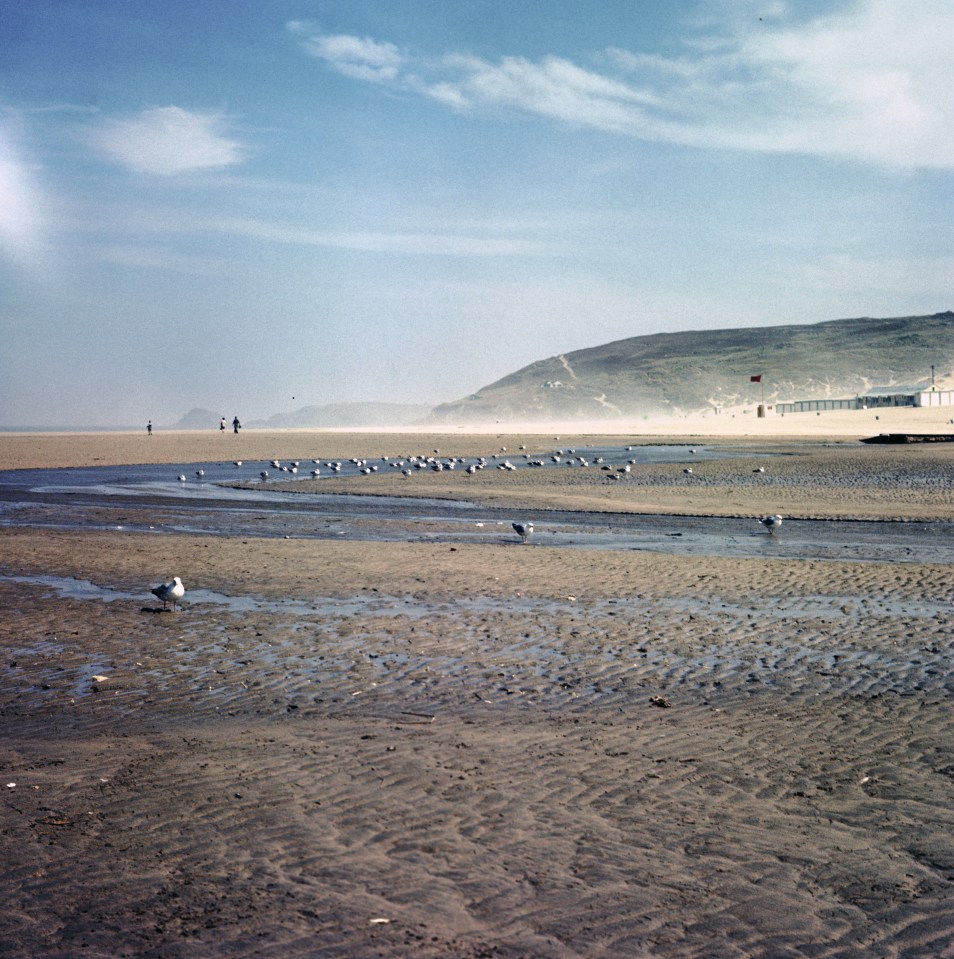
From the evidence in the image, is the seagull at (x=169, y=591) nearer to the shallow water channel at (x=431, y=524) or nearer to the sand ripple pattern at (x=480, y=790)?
the sand ripple pattern at (x=480, y=790)

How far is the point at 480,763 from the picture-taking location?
7277mm

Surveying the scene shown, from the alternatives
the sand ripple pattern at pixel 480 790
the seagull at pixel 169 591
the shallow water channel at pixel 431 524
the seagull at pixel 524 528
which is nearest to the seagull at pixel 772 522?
the shallow water channel at pixel 431 524

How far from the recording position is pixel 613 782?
6.91m

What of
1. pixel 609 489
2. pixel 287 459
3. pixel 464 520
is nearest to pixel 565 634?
pixel 464 520

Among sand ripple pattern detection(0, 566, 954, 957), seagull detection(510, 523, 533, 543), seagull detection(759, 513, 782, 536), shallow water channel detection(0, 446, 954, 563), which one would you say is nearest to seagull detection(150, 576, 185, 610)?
sand ripple pattern detection(0, 566, 954, 957)

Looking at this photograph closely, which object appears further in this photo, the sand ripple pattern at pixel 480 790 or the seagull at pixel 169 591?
the seagull at pixel 169 591

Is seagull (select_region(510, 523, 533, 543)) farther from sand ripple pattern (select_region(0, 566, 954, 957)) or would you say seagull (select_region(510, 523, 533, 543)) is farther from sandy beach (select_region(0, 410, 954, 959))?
sand ripple pattern (select_region(0, 566, 954, 957))

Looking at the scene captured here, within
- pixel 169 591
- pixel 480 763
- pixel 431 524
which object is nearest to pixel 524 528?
pixel 431 524

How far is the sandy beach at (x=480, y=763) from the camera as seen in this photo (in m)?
5.02

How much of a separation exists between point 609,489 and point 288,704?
77.9ft

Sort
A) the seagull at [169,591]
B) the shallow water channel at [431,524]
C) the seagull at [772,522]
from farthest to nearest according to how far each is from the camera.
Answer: the seagull at [772,522]
the shallow water channel at [431,524]
the seagull at [169,591]

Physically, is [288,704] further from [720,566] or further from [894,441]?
[894,441]

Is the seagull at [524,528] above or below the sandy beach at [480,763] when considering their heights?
above

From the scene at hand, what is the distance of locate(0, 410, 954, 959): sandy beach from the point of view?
5.02m
